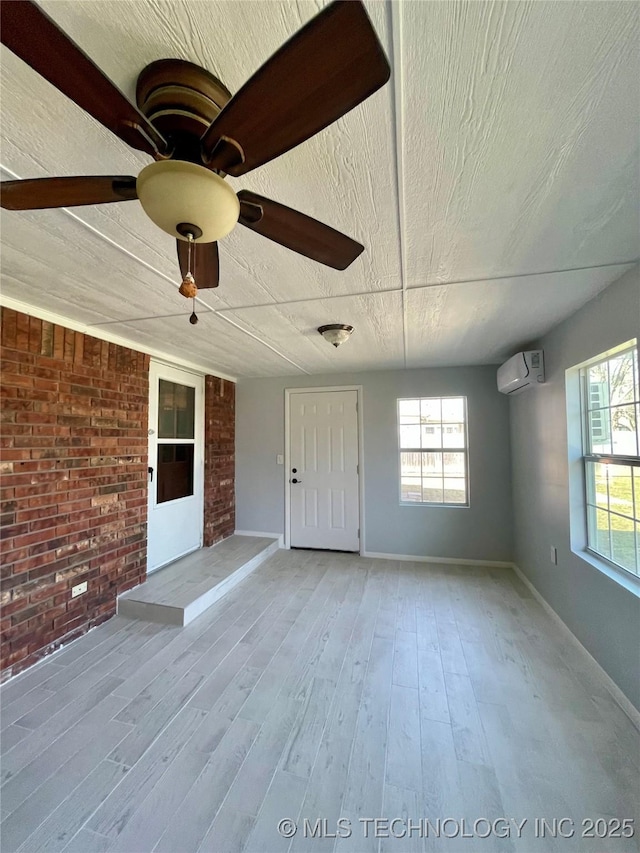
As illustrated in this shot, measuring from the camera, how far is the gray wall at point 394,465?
12.6ft

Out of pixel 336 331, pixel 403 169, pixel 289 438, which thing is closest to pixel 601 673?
pixel 336 331

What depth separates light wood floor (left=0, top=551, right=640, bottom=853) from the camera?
1.27 meters

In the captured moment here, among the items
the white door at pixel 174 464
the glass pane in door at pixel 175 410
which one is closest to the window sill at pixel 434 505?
the white door at pixel 174 464

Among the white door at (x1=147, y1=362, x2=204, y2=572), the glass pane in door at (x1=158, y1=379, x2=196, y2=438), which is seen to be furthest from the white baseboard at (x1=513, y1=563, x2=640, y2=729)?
the glass pane in door at (x1=158, y1=379, x2=196, y2=438)

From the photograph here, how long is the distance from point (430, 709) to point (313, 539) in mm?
2706

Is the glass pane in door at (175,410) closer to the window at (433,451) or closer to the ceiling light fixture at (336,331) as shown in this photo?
the ceiling light fixture at (336,331)

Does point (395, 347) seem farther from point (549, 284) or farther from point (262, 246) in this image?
point (262, 246)

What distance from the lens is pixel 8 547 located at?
2.04 m

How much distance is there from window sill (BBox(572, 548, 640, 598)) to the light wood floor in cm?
64

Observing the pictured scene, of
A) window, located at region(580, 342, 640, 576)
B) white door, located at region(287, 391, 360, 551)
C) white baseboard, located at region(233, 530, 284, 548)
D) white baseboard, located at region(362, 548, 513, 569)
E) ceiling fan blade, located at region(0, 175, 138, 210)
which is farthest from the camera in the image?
→ white baseboard, located at region(233, 530, 284, 548)

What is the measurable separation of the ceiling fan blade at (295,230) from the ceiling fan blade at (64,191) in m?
0.30

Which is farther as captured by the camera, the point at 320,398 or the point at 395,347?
the point at 320,398

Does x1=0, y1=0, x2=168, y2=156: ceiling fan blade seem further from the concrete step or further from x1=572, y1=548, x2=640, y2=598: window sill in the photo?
the concrete step

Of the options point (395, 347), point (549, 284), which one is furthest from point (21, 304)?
point (549, 284)
